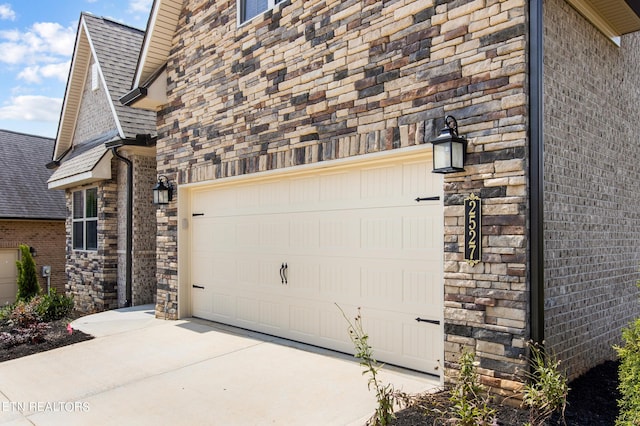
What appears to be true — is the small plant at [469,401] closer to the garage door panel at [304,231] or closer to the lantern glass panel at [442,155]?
the lantern glass panel at [442,155]

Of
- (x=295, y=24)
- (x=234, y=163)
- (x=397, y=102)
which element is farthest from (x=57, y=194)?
(x=397, y=102)

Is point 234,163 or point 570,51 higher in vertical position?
point 570,51

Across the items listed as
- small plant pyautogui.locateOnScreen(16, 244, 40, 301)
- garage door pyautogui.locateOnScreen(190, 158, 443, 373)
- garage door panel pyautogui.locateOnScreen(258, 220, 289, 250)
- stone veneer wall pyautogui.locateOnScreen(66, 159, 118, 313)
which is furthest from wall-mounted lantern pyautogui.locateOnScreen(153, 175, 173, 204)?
small plant pyautogui.locateOnScreen(16, 244, 40, 301)

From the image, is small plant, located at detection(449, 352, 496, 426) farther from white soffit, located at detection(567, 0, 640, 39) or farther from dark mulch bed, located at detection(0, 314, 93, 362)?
dark mulch bed, located at detection(0, 314, 93, 362)

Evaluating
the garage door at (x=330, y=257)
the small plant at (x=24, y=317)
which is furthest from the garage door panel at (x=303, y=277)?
the small plant at (x=24, y=317)

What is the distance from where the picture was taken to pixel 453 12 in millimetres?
4828

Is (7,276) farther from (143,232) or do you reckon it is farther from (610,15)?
(610,15)

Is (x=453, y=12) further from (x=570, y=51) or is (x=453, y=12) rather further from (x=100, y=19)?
(x=100, y=19)

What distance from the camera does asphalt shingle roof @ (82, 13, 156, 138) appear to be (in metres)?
11.4

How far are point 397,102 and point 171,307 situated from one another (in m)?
5.70

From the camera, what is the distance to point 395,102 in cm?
533

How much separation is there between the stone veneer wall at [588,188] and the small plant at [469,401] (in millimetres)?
935

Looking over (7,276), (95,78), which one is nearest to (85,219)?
(95,78)

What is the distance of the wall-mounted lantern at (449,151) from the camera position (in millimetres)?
4516
